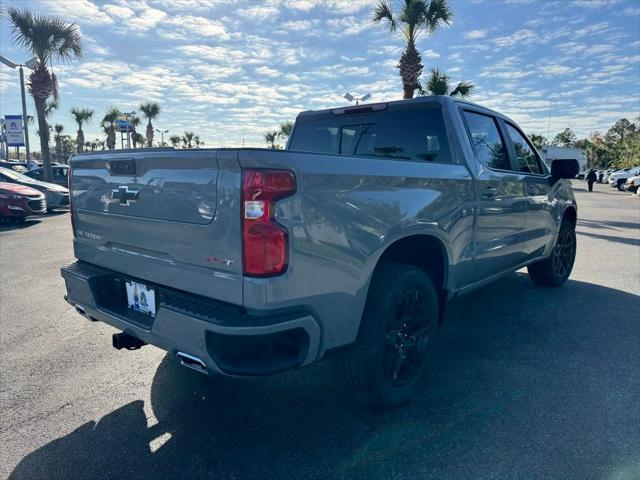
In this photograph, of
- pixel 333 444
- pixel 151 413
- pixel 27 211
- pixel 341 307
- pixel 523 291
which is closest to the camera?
pixel 341 307

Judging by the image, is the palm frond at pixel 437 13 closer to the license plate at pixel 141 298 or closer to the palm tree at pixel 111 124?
the license plate at pixel 141 298

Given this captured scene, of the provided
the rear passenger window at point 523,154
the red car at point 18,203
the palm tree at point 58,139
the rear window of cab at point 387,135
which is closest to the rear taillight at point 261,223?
the rear window of cab at point 387,135

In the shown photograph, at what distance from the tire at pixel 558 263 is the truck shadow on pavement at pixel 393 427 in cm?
170

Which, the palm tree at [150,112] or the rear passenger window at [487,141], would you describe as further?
the palm tree at [150,112]

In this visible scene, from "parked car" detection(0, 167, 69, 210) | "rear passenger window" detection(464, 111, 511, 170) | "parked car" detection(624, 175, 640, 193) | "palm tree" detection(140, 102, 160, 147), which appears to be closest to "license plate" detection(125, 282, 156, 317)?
"rear passenger window" detection(464, 111, 511, 170)

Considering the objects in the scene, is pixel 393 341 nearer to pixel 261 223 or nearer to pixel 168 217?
pixel 261 223

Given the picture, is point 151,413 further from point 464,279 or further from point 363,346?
point 464,279

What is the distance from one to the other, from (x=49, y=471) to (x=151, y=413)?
1.99ft

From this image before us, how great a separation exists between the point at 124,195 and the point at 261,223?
1048mm

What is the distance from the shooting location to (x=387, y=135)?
142 inches

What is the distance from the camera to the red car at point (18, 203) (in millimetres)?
11148

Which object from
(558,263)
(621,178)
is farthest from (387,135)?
(621,178)

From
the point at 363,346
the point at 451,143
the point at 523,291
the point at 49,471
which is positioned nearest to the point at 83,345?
the point at 49,471

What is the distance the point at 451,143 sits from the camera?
3.31 metres
